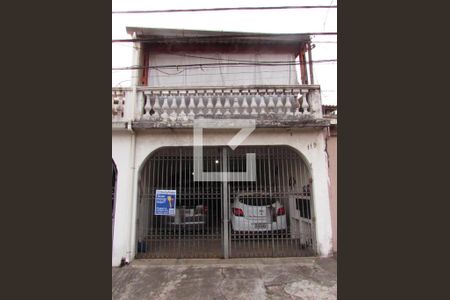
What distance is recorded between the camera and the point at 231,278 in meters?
4.08

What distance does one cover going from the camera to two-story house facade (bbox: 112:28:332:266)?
5062 millimetres

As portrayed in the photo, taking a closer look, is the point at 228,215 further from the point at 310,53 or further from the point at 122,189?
the point at 310,53

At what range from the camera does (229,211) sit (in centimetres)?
525

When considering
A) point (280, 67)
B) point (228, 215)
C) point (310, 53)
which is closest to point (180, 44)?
point (280, 67)

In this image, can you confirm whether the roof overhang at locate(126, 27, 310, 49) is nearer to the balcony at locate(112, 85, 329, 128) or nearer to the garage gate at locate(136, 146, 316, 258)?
the balcony at locate(112, 85, 329, 128)

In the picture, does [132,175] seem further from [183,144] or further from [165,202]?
[183,144]

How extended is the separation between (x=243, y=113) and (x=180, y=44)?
3.01 meters

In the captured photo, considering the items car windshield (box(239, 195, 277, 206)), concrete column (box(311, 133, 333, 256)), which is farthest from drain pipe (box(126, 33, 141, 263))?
concrete column (box(311, 133, 333, 256))

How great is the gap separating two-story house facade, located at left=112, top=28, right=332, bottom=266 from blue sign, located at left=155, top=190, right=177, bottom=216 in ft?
0.07

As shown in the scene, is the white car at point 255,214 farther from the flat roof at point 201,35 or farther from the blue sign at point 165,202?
the flat roof at point 201,35

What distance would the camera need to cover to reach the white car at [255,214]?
5414mm

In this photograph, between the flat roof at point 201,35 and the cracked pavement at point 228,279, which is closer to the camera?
the cracked pavement at point 228,279

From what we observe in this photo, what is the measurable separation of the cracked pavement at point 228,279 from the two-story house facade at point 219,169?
380mm

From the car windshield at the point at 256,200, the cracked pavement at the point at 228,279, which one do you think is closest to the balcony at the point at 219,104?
the car windshield at the point at 256,200
